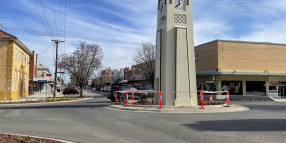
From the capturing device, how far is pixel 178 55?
17.3 metres

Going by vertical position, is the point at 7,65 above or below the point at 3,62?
below

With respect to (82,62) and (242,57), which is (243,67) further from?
(82,62)

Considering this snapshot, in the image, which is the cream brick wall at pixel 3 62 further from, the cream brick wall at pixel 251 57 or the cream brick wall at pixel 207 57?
the cream brick wall at pixel 251 57

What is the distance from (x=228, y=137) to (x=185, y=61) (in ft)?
33.3

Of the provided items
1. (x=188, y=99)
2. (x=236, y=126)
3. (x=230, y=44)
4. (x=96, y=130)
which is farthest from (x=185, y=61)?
(x=230, y=44)

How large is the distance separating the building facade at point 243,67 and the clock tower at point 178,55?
18445mm

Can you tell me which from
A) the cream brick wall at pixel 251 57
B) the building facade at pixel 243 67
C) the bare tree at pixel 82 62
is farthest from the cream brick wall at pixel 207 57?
the bare tree at pixel 82 62

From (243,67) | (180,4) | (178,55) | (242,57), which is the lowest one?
(178,55)

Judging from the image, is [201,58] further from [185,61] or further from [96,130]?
[96,130]

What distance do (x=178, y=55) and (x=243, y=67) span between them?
22.7 metres

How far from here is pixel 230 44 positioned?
120 feet

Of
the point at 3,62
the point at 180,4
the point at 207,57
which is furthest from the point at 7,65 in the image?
the point at 207,57

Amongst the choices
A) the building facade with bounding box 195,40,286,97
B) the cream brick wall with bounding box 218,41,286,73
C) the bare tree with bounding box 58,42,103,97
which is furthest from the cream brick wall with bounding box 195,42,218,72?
the bare tree with bounding box 58,42,103,97

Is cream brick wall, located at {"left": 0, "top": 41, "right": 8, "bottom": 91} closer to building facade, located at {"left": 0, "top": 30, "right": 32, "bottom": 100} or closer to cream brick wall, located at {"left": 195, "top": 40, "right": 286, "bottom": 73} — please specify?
building facade, located at {"left": 0, "top": 30, "right": 32, "bottom": 100}
